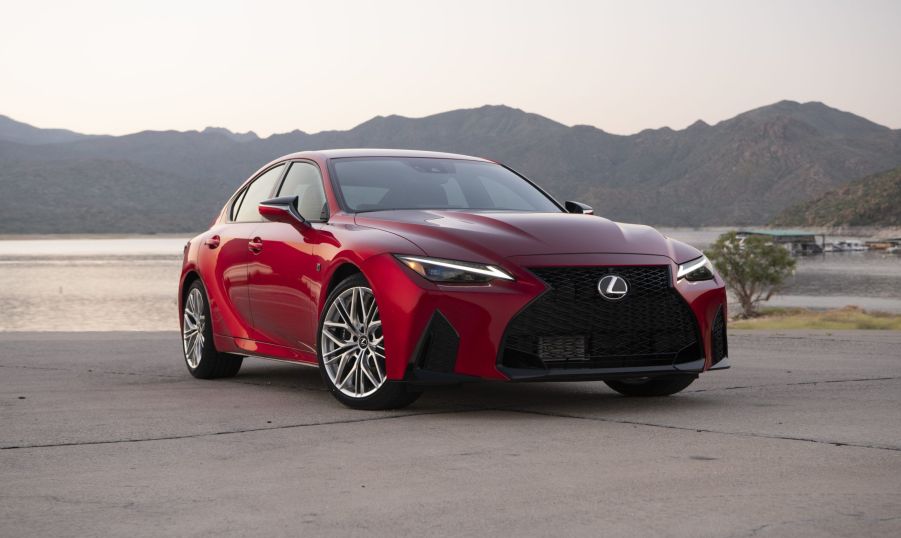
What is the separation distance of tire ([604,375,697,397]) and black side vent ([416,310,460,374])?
170 centimetres

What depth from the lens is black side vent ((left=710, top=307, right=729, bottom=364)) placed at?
285 inches

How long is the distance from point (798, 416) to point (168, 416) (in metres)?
3.68

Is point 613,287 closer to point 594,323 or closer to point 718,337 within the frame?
point 594,323

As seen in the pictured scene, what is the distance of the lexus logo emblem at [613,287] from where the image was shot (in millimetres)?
6676

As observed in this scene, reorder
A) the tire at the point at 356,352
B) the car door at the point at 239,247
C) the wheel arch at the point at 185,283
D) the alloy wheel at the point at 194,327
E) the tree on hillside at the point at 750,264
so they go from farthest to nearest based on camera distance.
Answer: the tree on hillside at the point at 750,264, the wheel arch at the point at 185,283, the alloy wheel at the point at 194,327, the car door at the point at 239,247, the tire at the point at 356,352

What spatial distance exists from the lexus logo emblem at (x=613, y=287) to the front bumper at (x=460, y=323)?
0.29 ft

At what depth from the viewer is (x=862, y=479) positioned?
4.84 metres

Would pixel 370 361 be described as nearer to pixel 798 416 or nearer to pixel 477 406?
pixel 477 406

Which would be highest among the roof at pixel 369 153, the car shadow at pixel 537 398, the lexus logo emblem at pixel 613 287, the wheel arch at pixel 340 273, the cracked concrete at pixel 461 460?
the roof at pixel 369 153

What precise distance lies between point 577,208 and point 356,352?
2.22 m

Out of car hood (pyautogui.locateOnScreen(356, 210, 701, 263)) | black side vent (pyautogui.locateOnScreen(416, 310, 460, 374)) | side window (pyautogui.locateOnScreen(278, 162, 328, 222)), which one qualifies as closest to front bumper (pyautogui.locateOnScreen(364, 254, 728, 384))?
black side vent (pyautogui.locateOnScreen(416, 310, 460, 374))

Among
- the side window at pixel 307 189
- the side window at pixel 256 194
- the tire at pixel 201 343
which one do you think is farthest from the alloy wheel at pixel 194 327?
the side window at pixel 307 189

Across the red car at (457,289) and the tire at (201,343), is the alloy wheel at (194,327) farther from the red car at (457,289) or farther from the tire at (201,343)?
the red car at (457,289)

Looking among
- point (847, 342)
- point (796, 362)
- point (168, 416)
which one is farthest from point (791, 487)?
point (847, 342)
